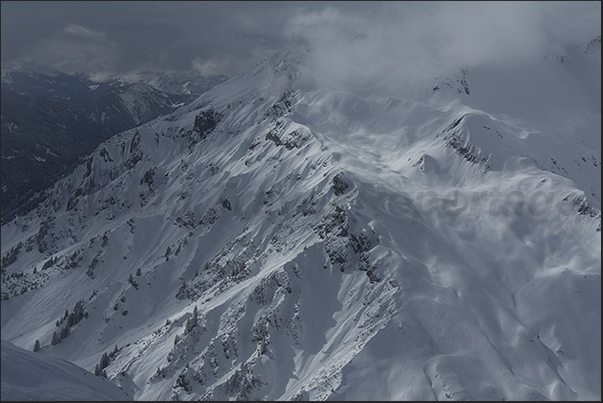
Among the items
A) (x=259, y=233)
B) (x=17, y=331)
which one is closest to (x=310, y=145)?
(x=259, y=233)

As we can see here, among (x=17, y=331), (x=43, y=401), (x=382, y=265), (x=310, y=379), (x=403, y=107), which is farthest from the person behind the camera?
(x=403, y=107)

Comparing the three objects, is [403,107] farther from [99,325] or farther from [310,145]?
[99,325]

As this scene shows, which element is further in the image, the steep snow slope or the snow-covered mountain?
the snow-covered mountain

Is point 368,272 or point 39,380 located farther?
point 368,272

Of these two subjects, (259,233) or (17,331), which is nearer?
(17,331)

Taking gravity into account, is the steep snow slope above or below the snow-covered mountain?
above
